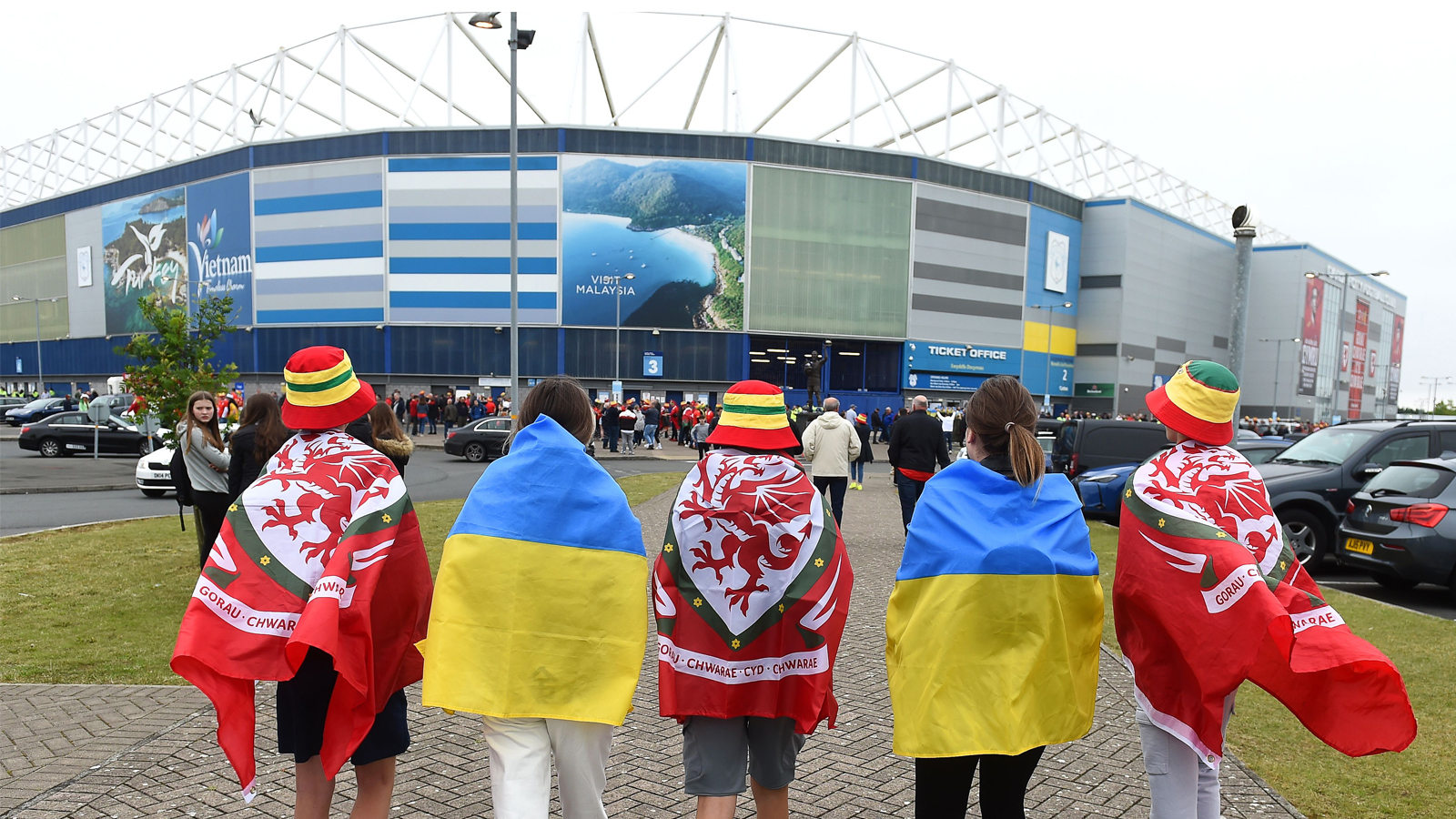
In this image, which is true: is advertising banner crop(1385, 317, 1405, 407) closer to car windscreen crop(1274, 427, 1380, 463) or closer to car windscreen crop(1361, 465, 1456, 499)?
car windscreen crop(1274, 427, 1380, 463)

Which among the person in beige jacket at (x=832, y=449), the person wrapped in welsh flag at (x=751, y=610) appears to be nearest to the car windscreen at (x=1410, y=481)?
the person in beige jacket at (x=832, y=449)

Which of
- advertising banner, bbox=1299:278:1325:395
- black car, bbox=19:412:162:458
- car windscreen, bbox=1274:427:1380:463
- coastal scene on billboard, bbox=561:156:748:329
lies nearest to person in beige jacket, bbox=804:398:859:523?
car windscreen, bbox=1274:427:1380:463

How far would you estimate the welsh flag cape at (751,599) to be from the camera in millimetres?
3078

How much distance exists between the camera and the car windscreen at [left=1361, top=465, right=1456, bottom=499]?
29.1 feet

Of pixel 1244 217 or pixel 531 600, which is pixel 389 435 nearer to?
pixel 531 600

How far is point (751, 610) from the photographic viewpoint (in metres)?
3.14

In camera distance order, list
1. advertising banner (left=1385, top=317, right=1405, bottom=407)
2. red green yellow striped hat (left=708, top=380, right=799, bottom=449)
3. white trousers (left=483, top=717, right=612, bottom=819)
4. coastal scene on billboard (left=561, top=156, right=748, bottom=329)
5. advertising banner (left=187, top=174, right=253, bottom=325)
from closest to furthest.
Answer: white trousers (left=483, top=717, right=612, bottom=819), red green yellow striped hat (left=708, top=380, right=799, bottom=449), coastal scene on billboard (left=561, top=156, right=748, bottom=329), advertising banner (left=187, top=174, right=253, bottom=325), advertising banner (left=1385, top=317, right=1405, bottom=407)

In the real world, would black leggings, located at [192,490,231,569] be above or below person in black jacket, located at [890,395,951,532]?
below

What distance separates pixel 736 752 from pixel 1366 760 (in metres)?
3.73

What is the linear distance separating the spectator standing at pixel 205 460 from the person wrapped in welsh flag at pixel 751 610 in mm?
5940

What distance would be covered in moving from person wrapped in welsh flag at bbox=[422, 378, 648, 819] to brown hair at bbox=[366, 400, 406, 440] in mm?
2065

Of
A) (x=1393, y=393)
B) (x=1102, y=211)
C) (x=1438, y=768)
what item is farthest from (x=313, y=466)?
(x=1393, y=393)

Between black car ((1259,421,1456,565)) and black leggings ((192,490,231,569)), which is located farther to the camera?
black car ((1259,421,1456,565))

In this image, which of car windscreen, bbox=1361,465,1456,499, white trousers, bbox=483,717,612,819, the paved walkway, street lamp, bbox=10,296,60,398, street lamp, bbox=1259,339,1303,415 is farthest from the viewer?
street lamp, bbox=1259,339,1303,415
